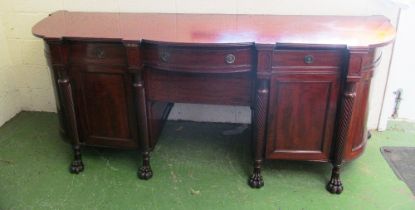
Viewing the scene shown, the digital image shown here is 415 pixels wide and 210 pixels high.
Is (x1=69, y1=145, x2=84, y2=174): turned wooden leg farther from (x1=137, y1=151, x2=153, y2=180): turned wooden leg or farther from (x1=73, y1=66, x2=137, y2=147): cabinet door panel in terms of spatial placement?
(x1=137, y1=151, x2=153, y2=180): turned wooden leg

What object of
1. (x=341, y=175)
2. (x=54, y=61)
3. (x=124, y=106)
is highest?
(x=54, y=61)

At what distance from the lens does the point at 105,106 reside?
75.0 inches

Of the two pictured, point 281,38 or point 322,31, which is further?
point 322,31

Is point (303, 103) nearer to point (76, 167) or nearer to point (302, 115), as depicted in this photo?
point (302, 115)

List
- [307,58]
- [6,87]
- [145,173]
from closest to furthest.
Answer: [307,58] < [145,173] < [6,87]

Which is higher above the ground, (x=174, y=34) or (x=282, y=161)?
(x=174, y=34)

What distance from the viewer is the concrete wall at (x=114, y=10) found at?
2141 millimetres

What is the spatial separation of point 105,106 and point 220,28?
724 mm

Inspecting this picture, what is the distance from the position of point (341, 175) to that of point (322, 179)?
0.12 meters

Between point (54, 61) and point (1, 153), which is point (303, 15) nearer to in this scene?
point (54, 61)

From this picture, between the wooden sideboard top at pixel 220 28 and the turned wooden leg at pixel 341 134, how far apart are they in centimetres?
23

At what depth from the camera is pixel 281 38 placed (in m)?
1.66

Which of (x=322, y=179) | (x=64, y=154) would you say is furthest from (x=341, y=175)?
(x=64, y=154)

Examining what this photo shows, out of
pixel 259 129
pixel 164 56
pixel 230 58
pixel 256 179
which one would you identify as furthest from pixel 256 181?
pixel 164 56
